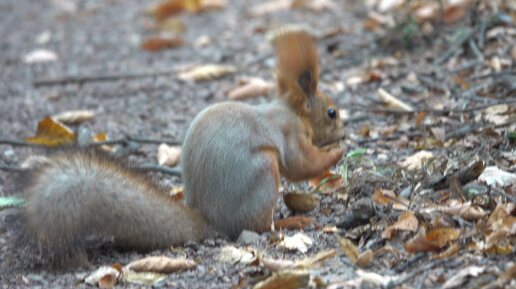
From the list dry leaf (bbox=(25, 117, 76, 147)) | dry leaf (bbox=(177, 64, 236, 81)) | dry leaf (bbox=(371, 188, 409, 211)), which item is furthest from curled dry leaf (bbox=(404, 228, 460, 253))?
dry leaf (bbox=(177, 64, 236, 81))

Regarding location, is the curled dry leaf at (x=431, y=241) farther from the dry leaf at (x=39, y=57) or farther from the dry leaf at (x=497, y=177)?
the dry leaf at (x=39, y=57)

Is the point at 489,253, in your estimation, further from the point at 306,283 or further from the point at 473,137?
the point at 473,137

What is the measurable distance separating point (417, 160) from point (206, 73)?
2749 millimetres

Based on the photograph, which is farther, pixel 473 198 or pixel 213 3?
pixel 213 3

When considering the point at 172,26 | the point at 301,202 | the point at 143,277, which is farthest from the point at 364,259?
the point at 172,26

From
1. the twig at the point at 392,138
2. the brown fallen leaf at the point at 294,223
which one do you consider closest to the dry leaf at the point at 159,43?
the twig at the point at 392,138

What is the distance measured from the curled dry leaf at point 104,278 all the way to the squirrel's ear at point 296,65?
122cm

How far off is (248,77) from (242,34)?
1.44m

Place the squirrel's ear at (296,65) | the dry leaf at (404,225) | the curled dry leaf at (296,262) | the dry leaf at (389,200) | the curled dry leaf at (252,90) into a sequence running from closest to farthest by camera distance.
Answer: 1. the curled dry leaf at (296,262)
2. the dry leaf at (404,225)
3. the dry leaf at (389,200)
4. the squirrel's ear at (296,65)
5. the curled dry leaf at (252,90)

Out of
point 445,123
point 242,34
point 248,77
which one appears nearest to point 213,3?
point 242,34

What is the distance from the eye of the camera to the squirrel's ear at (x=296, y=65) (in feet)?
13.0

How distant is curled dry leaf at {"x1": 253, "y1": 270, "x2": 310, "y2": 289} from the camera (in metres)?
2.90

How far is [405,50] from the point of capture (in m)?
6.50

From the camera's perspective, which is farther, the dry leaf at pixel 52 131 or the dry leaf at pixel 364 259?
the dry leaf at pixel 52 131
